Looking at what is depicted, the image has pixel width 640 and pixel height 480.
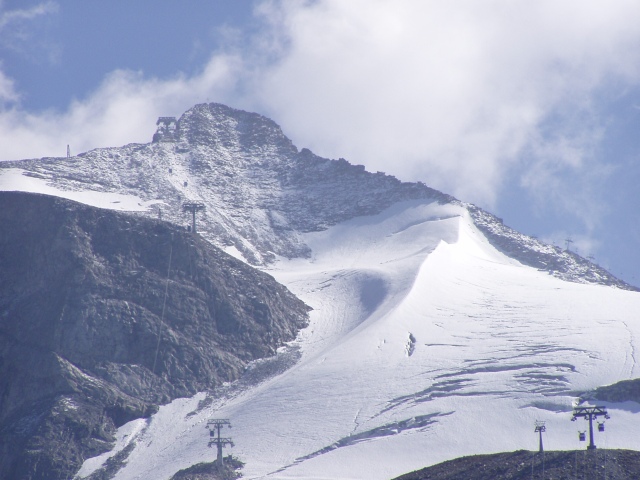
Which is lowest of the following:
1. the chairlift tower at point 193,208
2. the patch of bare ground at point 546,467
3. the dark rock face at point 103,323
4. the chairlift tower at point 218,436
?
the patch of bare ground at point 546,467

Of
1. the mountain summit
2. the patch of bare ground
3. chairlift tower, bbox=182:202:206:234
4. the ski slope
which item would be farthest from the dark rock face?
the patch of bare ground

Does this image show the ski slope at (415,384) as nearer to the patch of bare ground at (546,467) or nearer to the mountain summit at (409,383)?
the mountain summit at (409,383)

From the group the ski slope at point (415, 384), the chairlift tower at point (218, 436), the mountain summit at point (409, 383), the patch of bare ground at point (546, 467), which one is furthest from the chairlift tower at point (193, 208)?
the patch of bare ground at point (546, 467)

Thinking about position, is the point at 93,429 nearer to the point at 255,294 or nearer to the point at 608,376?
the point at 255,294

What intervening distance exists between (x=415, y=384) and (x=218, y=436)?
22.8m

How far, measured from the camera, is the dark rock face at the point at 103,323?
138750 millimetres

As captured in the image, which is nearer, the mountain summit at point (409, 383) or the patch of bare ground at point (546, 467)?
the patch of bare ground at point (546, 467)

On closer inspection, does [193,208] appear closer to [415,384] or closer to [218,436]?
[415,384]

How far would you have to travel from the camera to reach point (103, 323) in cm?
15175

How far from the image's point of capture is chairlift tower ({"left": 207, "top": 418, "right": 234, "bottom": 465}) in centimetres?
12751

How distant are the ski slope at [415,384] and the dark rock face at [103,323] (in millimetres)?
Answer: 3816

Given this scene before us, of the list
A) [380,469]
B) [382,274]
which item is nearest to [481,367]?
[380,469]

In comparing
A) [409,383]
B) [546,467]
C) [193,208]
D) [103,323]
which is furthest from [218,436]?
[193,208]

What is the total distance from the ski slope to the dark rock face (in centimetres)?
382
